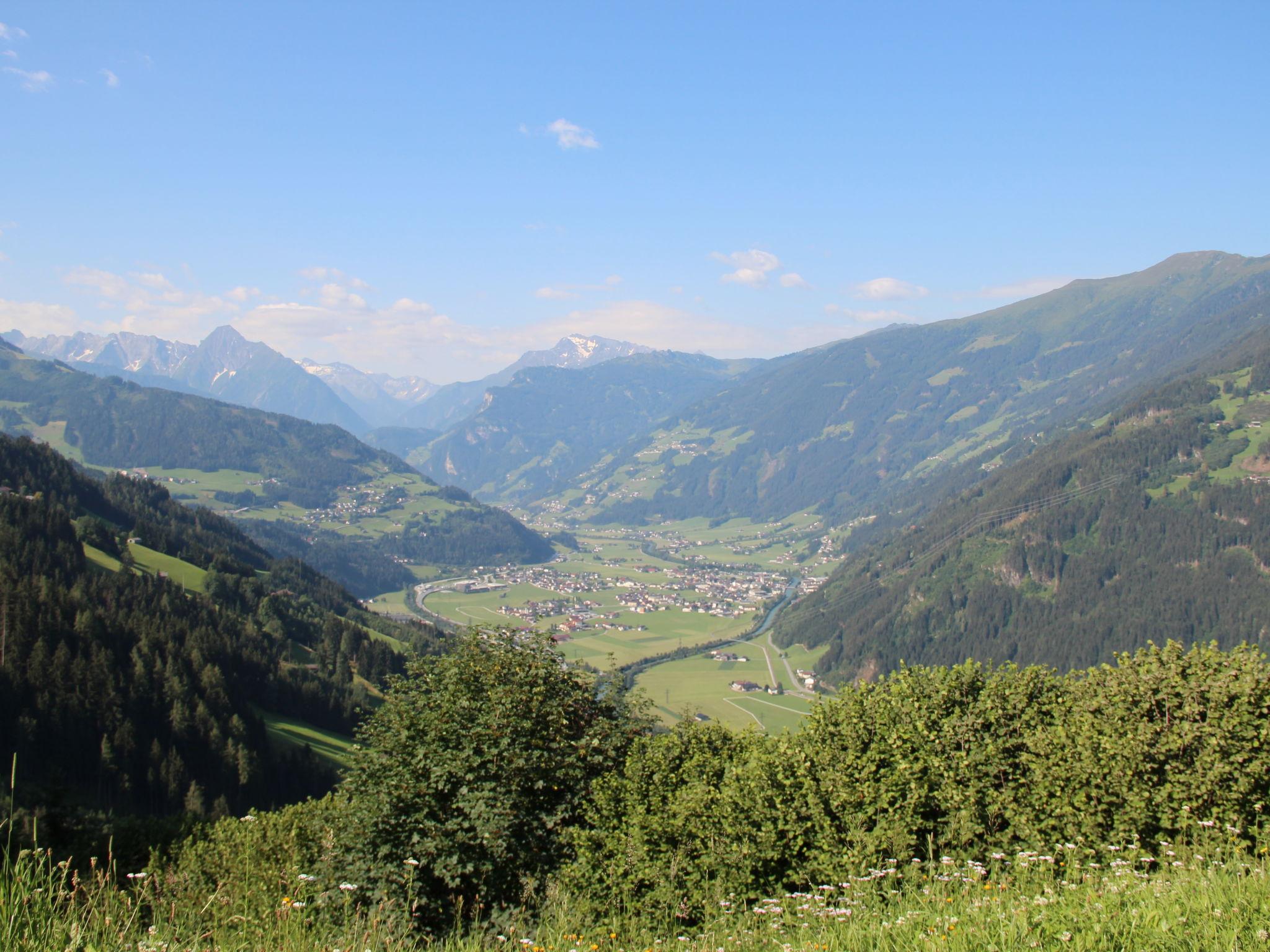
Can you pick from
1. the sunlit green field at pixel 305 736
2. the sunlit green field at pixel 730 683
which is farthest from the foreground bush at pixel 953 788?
the sunlit green field at pixel 730 683

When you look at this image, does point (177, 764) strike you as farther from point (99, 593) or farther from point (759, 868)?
point (759, 868)

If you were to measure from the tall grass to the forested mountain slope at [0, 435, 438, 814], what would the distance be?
76.8 feet

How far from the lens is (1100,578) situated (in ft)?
580

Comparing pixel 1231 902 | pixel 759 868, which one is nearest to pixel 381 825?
pixel 759 868

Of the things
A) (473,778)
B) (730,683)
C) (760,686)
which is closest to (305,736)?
(473,778)

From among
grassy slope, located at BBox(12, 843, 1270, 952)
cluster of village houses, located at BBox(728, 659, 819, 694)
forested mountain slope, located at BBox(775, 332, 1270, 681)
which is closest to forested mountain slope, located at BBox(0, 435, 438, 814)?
grassy slope, located at BBox(12, 843, 1270, 952)

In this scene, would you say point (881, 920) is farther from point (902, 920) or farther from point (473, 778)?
point (473, 778)

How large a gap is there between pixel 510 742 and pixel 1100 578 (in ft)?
620

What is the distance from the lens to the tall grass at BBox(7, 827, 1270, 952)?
21.5 ft

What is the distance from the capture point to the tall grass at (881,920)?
6559 mm

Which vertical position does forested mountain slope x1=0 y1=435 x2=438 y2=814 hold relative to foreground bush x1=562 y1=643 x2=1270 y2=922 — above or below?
below

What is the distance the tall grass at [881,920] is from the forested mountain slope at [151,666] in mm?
23397

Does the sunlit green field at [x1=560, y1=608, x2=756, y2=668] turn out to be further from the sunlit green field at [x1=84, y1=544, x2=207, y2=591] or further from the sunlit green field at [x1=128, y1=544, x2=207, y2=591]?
the sunlit green field at [x1=84, y1=544, x2=207, y2=591]

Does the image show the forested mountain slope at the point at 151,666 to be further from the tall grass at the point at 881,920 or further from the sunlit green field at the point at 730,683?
the sunlit green field at the point at 730,683
